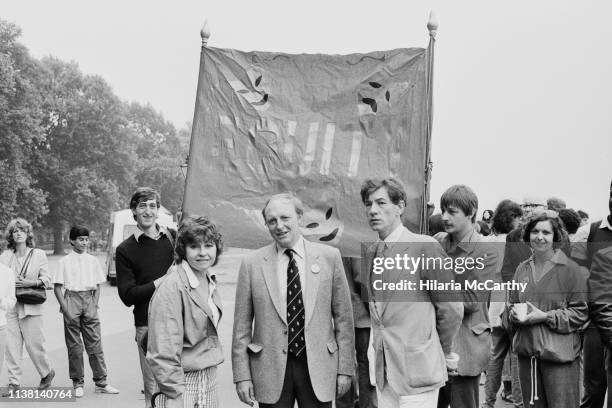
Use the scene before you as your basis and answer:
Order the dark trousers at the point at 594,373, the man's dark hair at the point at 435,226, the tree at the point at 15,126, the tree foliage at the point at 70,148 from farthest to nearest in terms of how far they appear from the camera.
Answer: the tree foliage at the point at 70,148
the tree at the point at 15,126
the man's dark hair at the point at 435,226
the dark trousers at the point at 594,373

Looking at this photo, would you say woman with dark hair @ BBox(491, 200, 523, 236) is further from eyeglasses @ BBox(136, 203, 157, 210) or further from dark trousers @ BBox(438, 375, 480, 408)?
eyeglasses @ BBox(136, 203, 157, 210)

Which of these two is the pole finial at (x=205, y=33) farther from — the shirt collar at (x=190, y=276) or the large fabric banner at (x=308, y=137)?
the shirt collar at (x=190, y=276)

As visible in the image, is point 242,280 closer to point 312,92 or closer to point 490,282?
point 490,282

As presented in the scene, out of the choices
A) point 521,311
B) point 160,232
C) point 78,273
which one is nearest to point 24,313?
point 78,273

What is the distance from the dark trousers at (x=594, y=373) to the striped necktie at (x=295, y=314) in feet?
10.6

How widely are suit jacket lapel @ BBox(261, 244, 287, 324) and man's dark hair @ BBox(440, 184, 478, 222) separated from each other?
1336mm

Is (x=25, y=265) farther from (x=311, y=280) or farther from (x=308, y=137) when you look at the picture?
(x=311, y=280)

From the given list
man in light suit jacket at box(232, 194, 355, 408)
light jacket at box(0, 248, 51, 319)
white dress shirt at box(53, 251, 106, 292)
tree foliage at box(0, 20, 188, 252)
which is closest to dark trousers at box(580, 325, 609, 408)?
man in light suit jacket at box(232, 194, 355, 408)

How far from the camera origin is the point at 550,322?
17.9 ft

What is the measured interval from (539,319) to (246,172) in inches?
116

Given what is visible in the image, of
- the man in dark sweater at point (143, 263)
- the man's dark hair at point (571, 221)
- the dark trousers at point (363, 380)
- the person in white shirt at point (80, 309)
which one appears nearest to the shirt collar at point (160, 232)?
the man in dark sweater at point (143, 263)

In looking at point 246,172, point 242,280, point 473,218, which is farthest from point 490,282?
point 246,172

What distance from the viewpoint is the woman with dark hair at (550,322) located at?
215 inches

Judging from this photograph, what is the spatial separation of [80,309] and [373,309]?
5756 millimetres
